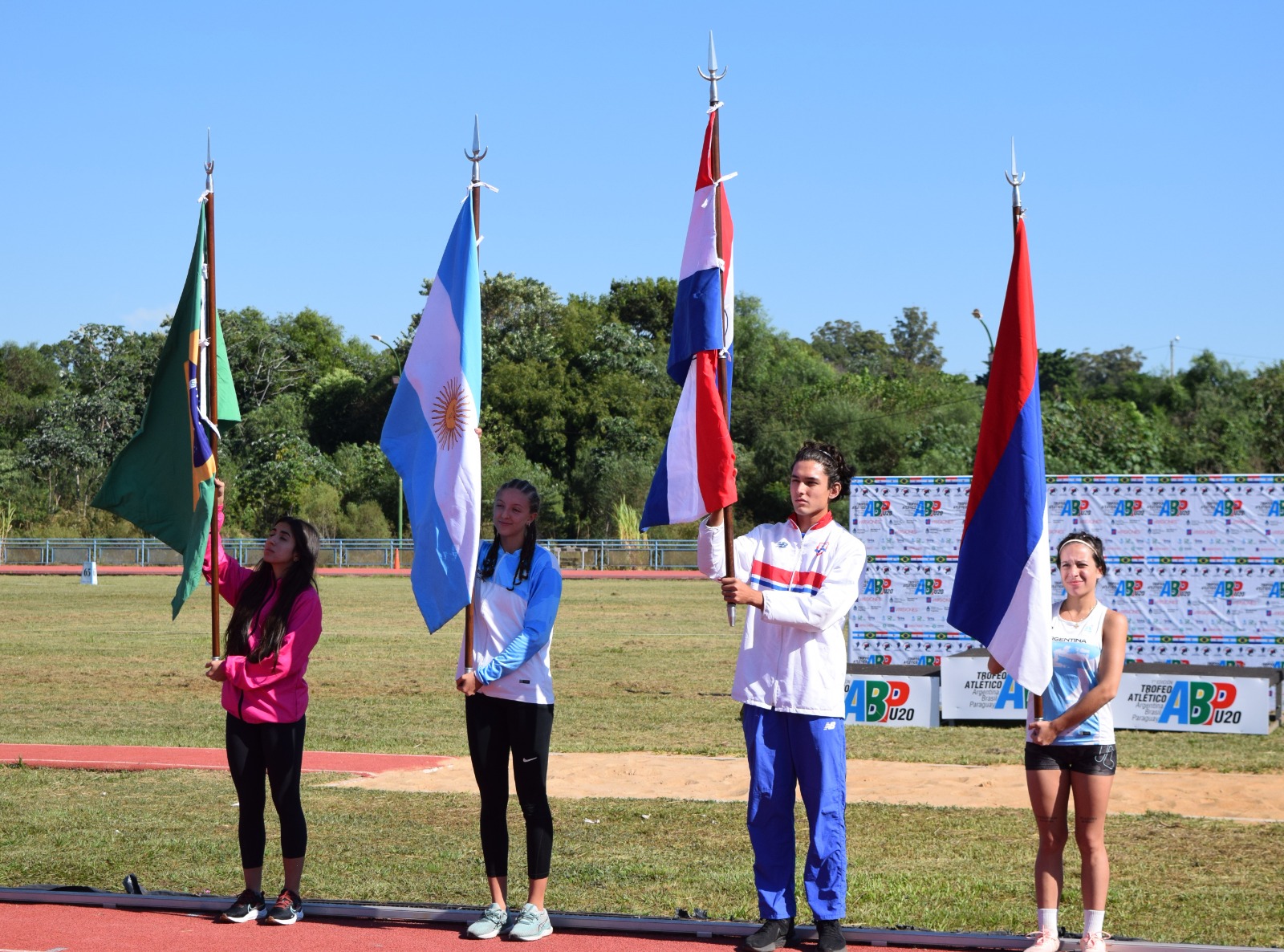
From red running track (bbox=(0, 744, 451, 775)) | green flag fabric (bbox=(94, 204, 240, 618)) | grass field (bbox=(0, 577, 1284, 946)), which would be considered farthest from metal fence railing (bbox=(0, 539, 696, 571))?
green flag fabric (bbox=(94, 204, 240, 618))

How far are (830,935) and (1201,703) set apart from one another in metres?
10.4

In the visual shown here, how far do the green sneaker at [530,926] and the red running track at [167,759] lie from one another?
18.8ft

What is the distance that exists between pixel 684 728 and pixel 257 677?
870cm

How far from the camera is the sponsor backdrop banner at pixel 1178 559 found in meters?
15.2

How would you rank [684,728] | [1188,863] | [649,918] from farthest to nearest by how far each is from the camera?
1. [684,728]
2. [1188,863]
3. [649,918]

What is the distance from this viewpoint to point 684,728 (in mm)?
14703

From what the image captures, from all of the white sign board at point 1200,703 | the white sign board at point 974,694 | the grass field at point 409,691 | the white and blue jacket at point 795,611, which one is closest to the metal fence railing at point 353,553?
the grass field at point 409,691

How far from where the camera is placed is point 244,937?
6227 mm

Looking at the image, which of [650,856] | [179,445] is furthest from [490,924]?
[179,445]

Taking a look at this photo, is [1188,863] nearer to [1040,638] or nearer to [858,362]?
[1040,638]

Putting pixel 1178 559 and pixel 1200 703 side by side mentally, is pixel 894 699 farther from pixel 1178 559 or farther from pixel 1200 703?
pixel 1178 559

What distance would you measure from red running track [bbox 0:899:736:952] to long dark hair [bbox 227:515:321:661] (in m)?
1.20

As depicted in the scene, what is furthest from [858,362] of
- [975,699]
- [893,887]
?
[893,887]

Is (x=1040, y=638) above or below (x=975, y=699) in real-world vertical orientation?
above
